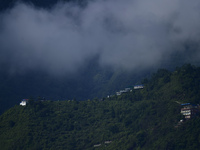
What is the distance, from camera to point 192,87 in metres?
85.4

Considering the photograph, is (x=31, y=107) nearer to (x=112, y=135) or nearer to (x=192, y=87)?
(x=112, y=135)

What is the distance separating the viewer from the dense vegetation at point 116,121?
253 feet

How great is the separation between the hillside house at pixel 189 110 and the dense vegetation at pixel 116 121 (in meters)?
0.96

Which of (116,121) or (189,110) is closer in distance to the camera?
(189,110)

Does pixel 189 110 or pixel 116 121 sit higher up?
pixel 116 121

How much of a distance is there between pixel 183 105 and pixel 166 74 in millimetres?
14879

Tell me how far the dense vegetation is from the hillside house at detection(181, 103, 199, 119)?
0.96 m

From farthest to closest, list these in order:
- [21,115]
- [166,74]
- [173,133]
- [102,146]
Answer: [166,74] < [21,115] < [102,146] < [173,133]

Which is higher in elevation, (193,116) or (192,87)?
(192,87)

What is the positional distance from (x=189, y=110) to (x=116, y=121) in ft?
47.8

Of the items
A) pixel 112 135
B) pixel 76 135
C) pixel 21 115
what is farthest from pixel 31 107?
pixel 112 135

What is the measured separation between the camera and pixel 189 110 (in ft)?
259

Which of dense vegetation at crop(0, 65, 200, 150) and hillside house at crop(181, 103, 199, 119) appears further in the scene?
hillside house at crop(181, 103, 199, 119)

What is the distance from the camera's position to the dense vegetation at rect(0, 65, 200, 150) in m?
77.2
